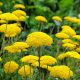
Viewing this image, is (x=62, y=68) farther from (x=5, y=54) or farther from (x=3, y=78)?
(x=5, y=54)

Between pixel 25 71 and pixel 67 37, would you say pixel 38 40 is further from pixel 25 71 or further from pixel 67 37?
pixel 67 37

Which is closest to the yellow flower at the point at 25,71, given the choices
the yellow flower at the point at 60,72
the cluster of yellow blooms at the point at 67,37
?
the yellow flower at the point at 60,72

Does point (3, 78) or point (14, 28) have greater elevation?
point (14, 28)

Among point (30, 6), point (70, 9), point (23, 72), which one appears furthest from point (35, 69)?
point (70, 9)

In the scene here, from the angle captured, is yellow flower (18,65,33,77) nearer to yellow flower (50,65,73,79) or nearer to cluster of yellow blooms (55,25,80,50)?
yellow flower (50,65,73,79)

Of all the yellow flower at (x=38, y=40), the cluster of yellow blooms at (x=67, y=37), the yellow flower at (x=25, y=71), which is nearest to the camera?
the yellow flower at (x=38, y=40)

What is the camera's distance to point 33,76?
8.52 ft

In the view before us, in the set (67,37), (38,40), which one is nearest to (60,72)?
(38,40)

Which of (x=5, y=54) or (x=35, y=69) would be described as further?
(x=5, y=54)

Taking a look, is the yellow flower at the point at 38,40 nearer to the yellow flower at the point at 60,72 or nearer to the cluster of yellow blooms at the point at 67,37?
the yellow flower at the point at 60,72

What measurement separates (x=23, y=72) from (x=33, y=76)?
209 mm

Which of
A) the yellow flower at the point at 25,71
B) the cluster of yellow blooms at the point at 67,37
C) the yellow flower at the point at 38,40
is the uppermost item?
the yellow flower at the point at 38,40

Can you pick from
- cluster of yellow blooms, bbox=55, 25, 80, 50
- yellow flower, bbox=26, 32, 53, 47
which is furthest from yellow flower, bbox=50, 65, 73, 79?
cluster of yellow blooms, bbox=55, 25, 80, 50

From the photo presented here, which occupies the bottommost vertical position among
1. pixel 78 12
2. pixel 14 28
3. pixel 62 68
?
pixel 78 12
